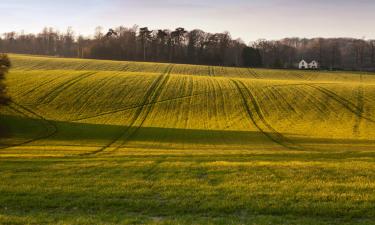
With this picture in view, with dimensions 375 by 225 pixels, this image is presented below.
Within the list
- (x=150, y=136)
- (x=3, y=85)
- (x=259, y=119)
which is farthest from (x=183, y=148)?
(x=3, y=85)

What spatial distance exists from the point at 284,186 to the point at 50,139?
38582 millimetres

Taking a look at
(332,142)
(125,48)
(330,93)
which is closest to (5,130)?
(332,142)

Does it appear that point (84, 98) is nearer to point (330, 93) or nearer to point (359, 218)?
point (330, 93)

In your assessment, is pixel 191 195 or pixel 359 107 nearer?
pixel 191 195

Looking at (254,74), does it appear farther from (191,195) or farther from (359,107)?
(191,195)

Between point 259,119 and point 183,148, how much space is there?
24024 mm

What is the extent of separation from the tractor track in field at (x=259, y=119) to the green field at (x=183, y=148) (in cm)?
16

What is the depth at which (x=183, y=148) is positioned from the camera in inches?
1655

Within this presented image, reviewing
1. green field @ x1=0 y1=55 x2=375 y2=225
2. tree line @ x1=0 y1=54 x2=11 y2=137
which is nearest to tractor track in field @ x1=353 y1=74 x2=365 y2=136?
green field @ x1=0 y1=55 x2=375 y2=225

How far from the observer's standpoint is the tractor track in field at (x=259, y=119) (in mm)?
47938

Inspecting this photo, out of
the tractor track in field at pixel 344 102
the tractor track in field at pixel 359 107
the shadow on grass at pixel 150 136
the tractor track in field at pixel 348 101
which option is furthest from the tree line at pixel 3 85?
the tractor track in field at pixel 344 102

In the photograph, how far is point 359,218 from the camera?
12.0 meters

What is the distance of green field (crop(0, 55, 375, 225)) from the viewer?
1289cm

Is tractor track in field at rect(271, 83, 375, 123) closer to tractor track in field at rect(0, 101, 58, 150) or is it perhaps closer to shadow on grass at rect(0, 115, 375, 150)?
shadow on grass at rect(0, 115, 375, 150)
